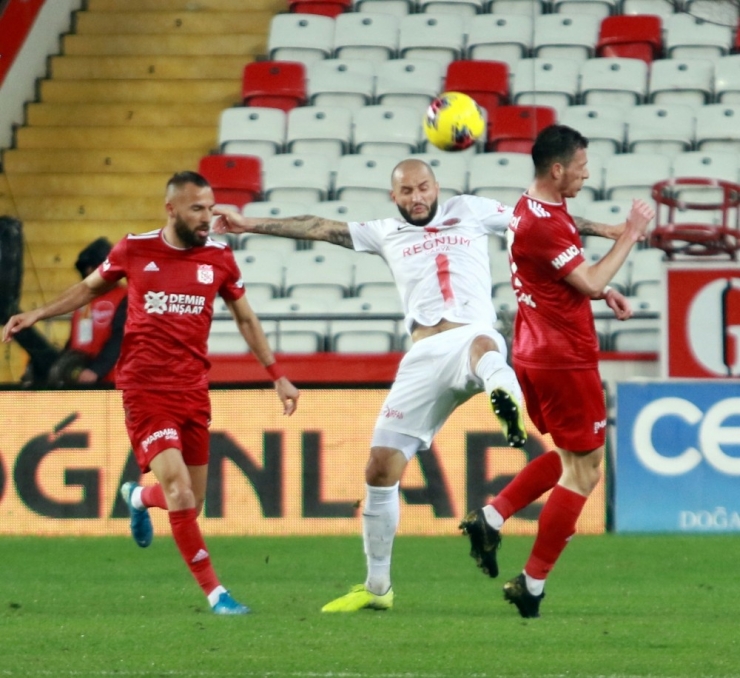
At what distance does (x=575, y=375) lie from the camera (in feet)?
22.2

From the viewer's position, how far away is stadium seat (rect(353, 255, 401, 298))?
1286cm

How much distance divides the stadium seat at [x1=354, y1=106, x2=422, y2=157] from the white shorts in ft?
24.5

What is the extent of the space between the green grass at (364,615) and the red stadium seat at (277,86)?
5.98 m

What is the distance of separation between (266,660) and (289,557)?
419cm

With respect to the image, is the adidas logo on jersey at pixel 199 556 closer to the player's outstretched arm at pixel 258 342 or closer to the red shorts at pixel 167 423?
the red shorts at pixel 167 423

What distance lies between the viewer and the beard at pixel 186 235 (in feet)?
23.8

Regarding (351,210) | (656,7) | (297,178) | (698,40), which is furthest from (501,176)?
(656,7)

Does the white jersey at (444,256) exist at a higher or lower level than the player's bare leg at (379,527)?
higher

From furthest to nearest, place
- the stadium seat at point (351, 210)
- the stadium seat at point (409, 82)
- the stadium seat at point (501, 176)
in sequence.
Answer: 1. the stadium seat at point (409, 82)
2. the stadium seat at point (501, 176)
3. the stadium seat at point (351, 210)

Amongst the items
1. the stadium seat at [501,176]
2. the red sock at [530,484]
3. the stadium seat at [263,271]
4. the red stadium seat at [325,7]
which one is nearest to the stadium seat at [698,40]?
the stadium seat at [501,176]

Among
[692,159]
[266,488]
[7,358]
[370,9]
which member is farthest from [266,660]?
[370,9]

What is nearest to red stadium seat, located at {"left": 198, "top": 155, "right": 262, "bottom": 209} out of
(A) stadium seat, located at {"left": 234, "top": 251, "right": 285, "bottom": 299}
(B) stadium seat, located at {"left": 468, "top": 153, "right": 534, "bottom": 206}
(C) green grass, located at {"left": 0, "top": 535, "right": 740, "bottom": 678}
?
(A) stadium seat, located at {"left": 234, "top": 251, "right": 285, "bottom": 299}

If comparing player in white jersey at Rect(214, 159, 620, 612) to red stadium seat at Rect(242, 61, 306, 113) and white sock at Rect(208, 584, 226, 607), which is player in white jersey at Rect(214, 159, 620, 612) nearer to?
white sock at Rect(208, 584, 226, 607)

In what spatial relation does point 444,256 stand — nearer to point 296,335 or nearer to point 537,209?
point 537,209
